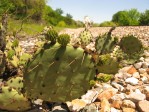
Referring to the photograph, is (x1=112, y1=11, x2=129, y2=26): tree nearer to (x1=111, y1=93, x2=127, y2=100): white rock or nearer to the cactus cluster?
(x1=111, y1=93, x2=127, y2=100): white rock

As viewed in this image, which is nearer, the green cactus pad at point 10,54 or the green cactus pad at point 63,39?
the green cactus pad at point 63,39

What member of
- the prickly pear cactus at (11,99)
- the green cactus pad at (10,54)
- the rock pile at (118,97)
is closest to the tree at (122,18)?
the rock pile at (118,97)

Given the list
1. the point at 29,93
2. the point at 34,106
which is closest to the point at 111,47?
the point at 34,106

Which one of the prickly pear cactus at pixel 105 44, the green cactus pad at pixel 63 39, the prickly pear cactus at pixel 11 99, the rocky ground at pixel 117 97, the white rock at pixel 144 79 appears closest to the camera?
the green cactus pad at pixel 63 39

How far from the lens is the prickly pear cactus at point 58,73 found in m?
4.03

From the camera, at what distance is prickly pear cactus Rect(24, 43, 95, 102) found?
4031 millimetres

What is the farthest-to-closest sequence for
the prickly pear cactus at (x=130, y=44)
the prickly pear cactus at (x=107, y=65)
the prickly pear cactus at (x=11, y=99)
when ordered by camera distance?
the prickly pear cactus at (x=130, y=44), the prickly pear cactus at (x=11, y=99), the prickly pear cactus at (x=107, y=65)

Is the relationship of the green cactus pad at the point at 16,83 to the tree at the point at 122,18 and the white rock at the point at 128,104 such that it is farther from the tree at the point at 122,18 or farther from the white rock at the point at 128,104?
the tree at the point at 122,18

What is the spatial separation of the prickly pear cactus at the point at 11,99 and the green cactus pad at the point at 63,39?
1.05 meters

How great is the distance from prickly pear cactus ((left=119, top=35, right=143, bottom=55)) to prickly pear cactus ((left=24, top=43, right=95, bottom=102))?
3246mm

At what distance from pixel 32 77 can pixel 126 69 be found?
3.75 meters

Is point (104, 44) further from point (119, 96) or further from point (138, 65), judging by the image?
point (138, 65)

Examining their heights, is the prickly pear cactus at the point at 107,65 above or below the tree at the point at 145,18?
above

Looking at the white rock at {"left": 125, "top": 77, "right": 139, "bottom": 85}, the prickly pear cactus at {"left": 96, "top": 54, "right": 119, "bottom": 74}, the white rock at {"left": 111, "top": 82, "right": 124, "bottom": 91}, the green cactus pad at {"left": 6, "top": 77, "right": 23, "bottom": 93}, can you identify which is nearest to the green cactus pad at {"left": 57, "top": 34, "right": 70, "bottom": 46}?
the prickly pear cactus at {"left": 96, "top": 54, "right": 119, "bottom": 74}
